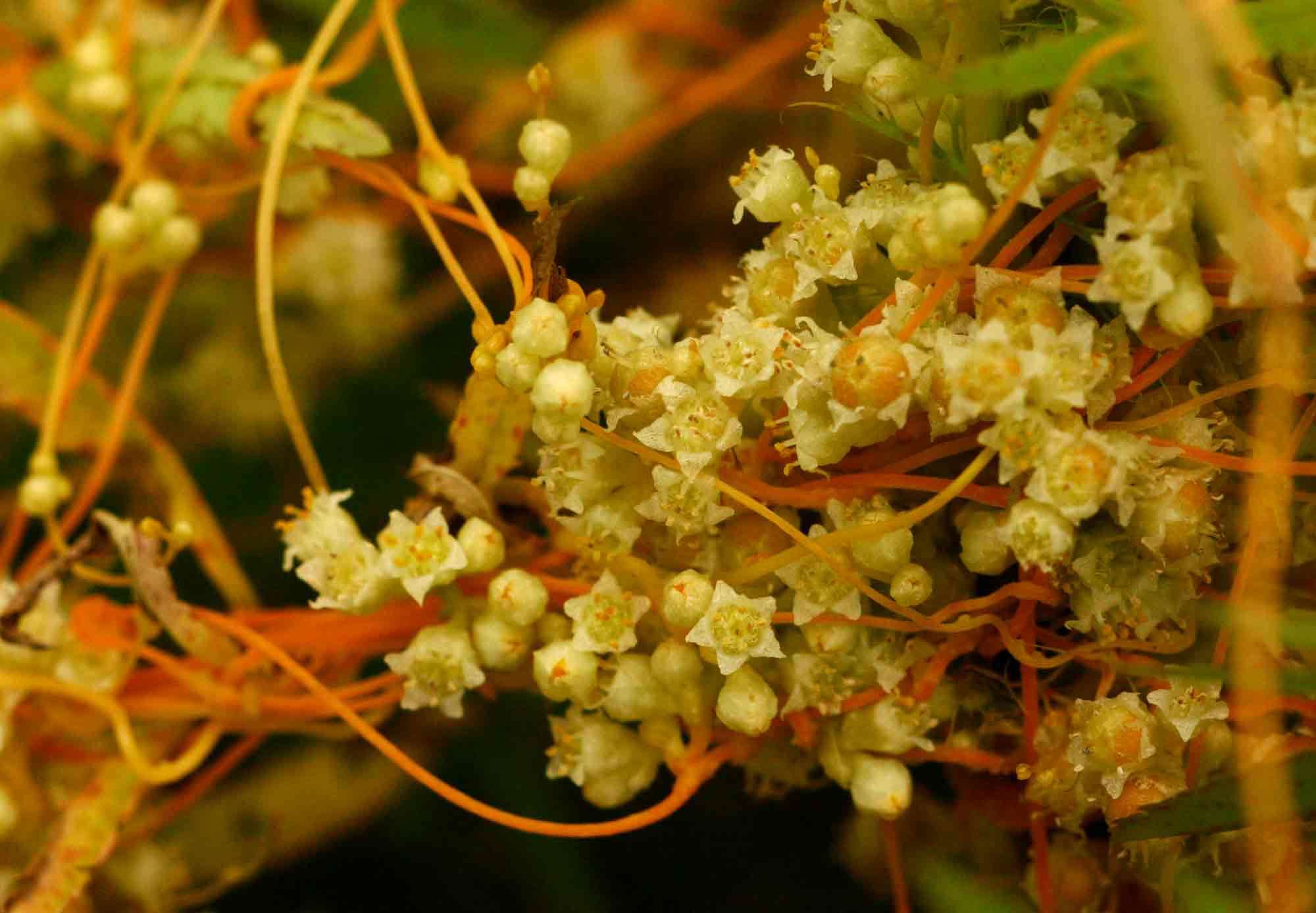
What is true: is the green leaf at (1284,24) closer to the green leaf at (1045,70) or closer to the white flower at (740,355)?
the green leaf at (1045,70)

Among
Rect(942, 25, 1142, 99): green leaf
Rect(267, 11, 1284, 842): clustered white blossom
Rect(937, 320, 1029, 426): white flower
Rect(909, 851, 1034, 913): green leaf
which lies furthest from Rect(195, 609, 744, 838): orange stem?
Rect(942, 25, 1142, 99): green leaf

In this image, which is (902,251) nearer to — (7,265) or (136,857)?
(136,857)

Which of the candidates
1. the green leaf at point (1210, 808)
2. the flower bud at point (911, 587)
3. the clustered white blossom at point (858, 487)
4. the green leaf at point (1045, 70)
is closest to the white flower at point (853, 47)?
the clustered white blossom at point (858, 487)

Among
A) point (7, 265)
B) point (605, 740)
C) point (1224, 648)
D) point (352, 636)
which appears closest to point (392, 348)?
point (7, 265)

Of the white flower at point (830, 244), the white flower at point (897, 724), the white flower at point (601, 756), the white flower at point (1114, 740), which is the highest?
the white flower at point (830, 244)

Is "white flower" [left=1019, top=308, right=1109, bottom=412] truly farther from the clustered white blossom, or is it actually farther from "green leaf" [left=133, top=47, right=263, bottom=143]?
"green leaf" [left=133, top=47, right=263, bottom=143]

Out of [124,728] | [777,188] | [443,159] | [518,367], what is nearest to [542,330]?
[518,367]
